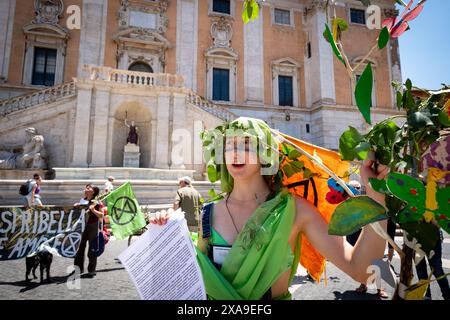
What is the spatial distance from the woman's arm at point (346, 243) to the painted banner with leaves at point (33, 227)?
550cm

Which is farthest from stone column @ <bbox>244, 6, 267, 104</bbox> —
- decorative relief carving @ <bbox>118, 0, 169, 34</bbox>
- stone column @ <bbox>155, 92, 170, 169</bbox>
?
stone column @ <bbox>155, 92, 170, 169</bbox>

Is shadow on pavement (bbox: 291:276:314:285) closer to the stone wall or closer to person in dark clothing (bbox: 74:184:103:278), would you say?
person in dark clothing (bbox: 74:184:103:278)

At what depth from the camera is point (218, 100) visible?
789 inches

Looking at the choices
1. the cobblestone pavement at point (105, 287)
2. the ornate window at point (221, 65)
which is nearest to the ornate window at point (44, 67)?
the ornate window at point (221, 65)

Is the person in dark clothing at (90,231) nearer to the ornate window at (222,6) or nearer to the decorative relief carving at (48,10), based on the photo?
the decorative relief carving at (48,10)

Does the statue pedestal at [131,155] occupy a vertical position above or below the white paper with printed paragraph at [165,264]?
above

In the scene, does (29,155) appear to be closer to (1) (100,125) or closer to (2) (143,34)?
(1) (100,125)

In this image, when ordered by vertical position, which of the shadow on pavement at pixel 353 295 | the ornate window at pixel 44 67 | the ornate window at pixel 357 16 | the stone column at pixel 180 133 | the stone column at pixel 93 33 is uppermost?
the ornate window at pixel 357 16

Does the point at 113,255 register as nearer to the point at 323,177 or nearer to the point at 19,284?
the point at 19,284

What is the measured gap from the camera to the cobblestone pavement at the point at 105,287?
154 inches

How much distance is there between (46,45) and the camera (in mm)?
17688
